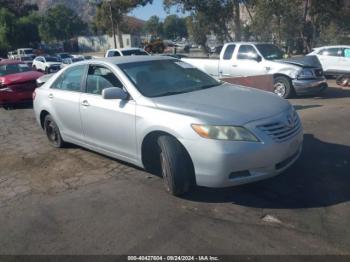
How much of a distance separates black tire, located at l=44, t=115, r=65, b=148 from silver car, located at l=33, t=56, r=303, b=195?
13.6 inches

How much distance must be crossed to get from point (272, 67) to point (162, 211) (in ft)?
27.7

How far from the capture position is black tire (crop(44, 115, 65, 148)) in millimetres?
6783

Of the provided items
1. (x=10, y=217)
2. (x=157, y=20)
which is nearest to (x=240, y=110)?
(x=10, y=217)

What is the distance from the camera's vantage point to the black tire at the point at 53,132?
6.78m

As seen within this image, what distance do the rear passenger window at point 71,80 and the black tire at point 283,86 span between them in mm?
7026

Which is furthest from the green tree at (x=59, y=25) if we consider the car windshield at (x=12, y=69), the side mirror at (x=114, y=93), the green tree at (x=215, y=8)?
the side mirror at (x=114, y=93)

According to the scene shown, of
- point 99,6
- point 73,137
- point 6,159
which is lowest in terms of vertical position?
point 6,159

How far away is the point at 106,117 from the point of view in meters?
5.33

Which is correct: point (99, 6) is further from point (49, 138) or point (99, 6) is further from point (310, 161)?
point (310, 161)

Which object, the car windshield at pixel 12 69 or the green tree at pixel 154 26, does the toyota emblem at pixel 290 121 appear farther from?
the green tree at pixel 154 26

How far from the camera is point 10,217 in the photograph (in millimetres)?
4496

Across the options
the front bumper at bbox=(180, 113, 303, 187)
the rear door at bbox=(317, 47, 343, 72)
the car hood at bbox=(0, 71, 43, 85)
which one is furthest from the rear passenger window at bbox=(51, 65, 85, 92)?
the rear door at bbox=(317, 47, 343, 72)

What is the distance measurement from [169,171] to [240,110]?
1033mm

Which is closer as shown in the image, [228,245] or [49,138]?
[228,245]
